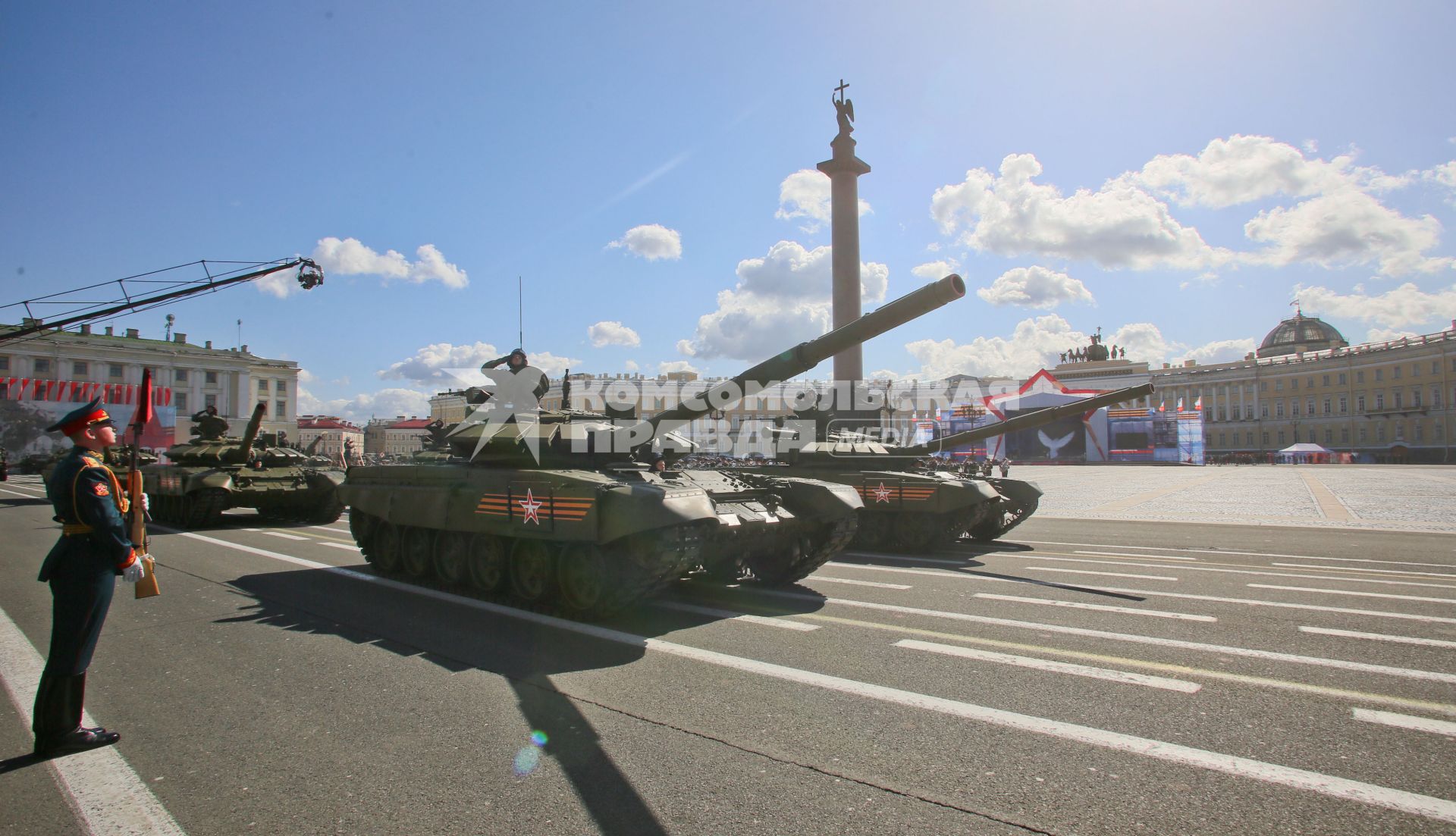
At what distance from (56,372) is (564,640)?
80680mm

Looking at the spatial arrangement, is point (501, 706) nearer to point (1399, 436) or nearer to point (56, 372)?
point (56, 372)

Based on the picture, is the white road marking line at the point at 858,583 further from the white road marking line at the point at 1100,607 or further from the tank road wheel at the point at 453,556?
the tank road wheel at the point at 453,556

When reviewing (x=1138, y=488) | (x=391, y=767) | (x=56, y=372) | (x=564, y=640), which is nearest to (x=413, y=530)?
(x=564, y=640)

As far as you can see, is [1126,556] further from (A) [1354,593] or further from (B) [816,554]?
(B) [816,554]

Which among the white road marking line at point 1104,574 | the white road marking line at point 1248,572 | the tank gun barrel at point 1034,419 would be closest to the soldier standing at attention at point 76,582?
the white road marking line at point 1104,574

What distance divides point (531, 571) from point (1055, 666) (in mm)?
5105

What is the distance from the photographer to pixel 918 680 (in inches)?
216

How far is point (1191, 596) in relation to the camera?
8.70 meters

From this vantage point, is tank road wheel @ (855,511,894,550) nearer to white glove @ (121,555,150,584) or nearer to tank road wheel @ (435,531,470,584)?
tank road wheel @ (435,531,470,584)

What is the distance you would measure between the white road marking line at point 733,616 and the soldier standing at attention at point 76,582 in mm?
4699

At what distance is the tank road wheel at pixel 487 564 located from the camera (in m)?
8.71

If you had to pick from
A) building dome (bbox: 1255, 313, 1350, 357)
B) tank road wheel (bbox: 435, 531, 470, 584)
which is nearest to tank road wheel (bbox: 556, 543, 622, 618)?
tank road wheel (bbox: 435, 531, 470, 584)

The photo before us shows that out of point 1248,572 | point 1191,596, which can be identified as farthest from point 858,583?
point 1248,572

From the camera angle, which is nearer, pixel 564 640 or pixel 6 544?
pixel 564 640
